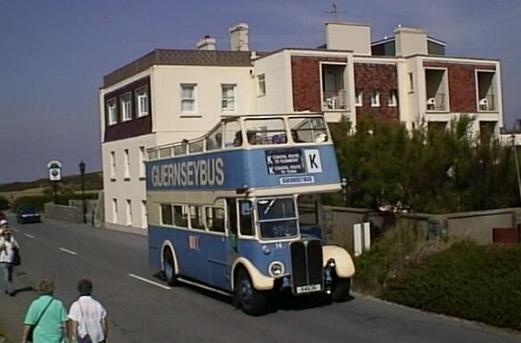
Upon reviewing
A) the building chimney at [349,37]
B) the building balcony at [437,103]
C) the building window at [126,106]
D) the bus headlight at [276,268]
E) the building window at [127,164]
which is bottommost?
the bus headlight at [276,268]

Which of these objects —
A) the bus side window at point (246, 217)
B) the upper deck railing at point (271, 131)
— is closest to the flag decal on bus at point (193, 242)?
the upper deck railing at point (271, 131)

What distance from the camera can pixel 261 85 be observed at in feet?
147

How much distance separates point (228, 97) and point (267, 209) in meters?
28.0

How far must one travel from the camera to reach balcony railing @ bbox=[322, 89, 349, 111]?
144 ft

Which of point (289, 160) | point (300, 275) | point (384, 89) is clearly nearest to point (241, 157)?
point (289, 160)

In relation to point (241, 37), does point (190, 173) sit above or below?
below

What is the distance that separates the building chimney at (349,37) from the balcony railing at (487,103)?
748cm

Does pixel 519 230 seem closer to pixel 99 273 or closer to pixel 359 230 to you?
pixel 359 230

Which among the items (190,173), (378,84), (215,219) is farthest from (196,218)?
(378,84)

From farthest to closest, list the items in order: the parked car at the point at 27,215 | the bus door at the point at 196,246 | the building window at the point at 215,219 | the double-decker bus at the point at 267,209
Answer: the parked car at the point at 27,215 < the bus door at the point at 196,246 < the building window at the point at 215,219 < the double-decker bus at the point at 267,209

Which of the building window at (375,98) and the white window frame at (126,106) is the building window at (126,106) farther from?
the building window at (375,98)

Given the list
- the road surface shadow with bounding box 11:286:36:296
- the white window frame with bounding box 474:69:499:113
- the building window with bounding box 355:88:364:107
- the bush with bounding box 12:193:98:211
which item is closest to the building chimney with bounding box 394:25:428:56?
the white window frame with bounding box 474:69:499:113

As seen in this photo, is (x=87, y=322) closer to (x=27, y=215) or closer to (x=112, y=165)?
(x=112, y=165)

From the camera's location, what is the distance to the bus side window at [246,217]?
17734 mm
